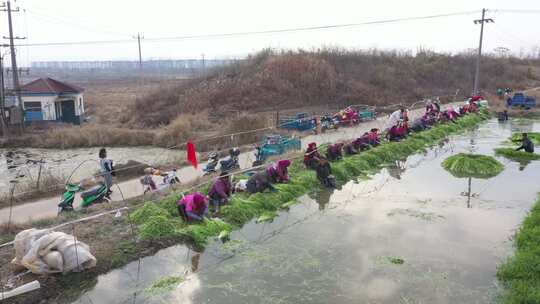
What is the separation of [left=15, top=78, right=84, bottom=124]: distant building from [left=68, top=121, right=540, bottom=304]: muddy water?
19983mm

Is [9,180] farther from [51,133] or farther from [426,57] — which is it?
[426,57]

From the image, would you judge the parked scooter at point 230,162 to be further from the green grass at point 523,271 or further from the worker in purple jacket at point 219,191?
the green grass at point 523,271

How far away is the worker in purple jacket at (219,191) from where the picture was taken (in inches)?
371

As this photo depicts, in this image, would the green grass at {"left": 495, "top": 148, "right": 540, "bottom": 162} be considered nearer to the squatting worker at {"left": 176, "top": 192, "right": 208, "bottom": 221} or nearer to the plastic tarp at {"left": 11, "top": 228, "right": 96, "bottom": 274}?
the squatting worker at {"left": 176, "top": 192, "right": 208, "bottom": 221}

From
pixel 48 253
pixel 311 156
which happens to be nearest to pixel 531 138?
pixel 311 156

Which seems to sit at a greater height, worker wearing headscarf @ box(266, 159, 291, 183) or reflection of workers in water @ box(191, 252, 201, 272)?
worker wearing headscarf @ box(266, 159, 291, 183)

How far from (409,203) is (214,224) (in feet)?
15.8

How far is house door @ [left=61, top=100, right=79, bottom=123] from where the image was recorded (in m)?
27.3

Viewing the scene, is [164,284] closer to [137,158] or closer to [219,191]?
[219,191]

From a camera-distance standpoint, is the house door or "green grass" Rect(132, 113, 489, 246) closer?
"green grass" Rect(132, 113, 489, 246)

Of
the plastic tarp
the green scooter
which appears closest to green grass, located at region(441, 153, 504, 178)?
the green scooter

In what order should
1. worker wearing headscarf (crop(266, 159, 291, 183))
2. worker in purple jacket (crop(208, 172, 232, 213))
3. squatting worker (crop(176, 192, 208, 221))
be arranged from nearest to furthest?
squatting worker (crop(176, 192, 208, 221)), worker in purple jacket (crop(208, 172, 232, 213)), worker wearing headscarf (crop(266, 159, 291, 183))

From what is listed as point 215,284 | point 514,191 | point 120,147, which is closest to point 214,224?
point 215,284

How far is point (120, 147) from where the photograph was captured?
21922 mm
